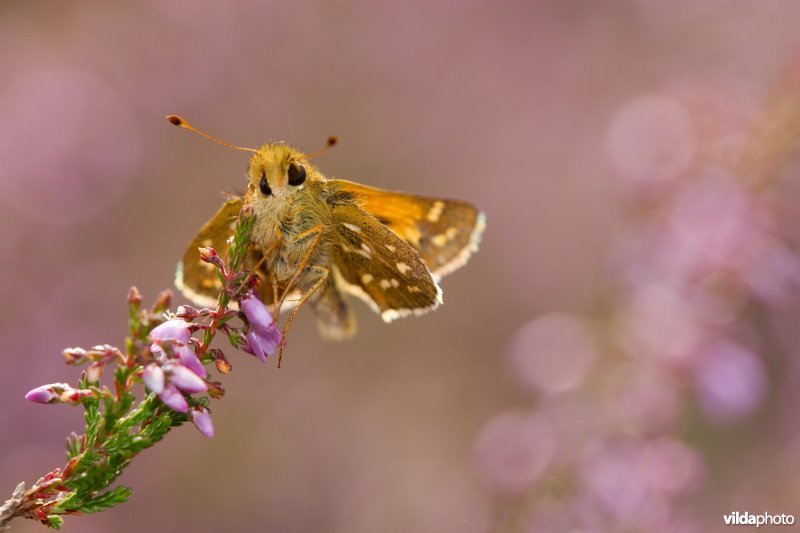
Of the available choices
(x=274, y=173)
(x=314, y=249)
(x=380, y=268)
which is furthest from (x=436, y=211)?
(x=274, y=173)

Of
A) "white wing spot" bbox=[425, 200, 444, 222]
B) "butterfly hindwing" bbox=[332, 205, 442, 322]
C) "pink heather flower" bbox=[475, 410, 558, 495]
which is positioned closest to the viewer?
"butterfly hindwing" bbox=[332, 205, 442, 322]

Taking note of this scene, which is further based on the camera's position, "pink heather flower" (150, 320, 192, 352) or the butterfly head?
the butterfly head

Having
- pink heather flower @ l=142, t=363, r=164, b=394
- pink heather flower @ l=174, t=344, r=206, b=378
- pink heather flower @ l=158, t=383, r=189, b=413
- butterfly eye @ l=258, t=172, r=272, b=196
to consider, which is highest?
butterfly eye @ l=258, t=172, r=272, b=196

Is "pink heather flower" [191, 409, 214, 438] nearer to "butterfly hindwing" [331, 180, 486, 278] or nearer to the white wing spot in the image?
"butterfly hindwing" [331, 180, 486, 278]

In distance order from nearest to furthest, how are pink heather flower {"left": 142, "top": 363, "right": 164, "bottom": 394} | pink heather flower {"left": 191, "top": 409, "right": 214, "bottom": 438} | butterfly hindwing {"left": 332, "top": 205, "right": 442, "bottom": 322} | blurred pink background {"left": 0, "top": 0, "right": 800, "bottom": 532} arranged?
pink heather flower {"left": 142, "top": 363, "right": 164, "bottom": 394} → pink heather flower {"left": 191, "top": 409, "right": 214, "bottom": 438} → butterfly hindwing {"left": 332, "top": 205, "right": 442, "bottom": 322} → blurred pink background {"left": 0, "top": 0, "right": 800, "bottom": 532}

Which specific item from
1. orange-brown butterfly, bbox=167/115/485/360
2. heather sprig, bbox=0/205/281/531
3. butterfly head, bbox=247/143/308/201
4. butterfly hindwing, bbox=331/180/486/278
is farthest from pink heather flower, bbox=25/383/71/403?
butterfly hindwing, bbox=331/180/486/278

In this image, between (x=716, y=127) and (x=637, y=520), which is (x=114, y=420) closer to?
(x=637, y=520)
